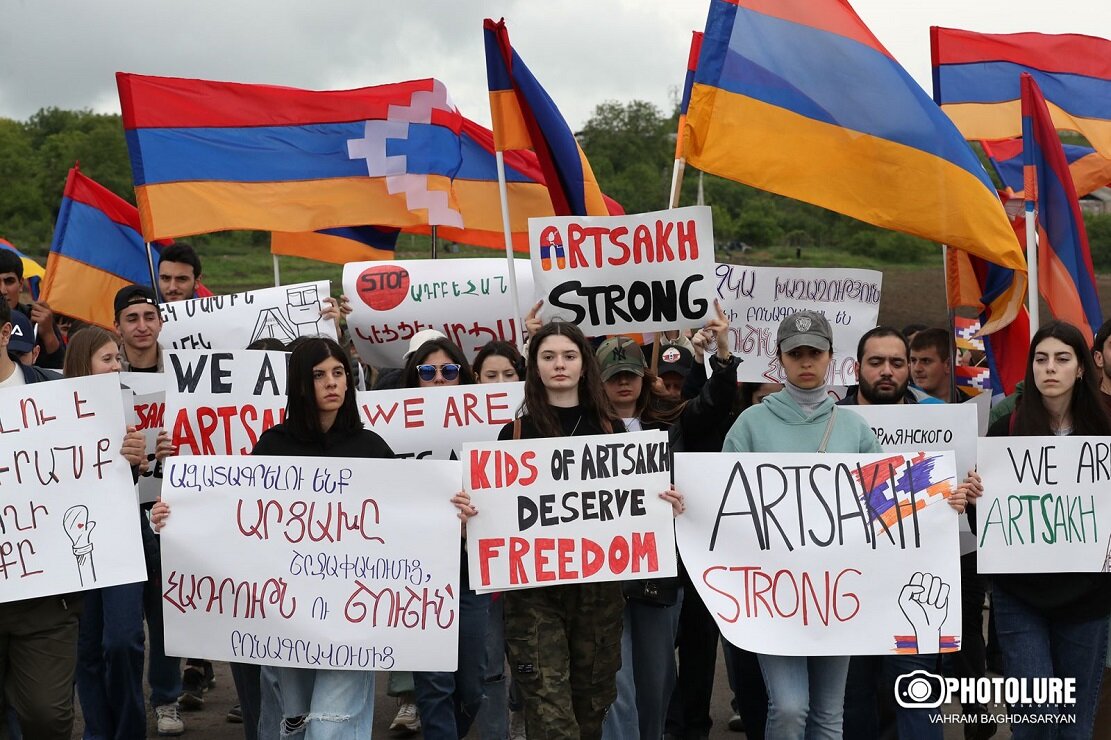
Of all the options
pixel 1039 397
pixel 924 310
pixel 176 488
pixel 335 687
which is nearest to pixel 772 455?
pixel 1039 397

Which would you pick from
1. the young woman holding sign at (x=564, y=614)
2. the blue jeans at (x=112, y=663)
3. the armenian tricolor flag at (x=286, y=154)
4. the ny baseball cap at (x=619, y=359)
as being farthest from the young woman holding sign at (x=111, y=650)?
the armenian tricolor flag at (x=286, y=154)

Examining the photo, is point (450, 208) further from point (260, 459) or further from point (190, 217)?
point (260, 459)

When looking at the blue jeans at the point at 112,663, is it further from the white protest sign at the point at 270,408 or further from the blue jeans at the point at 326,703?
the blue jeans at the point at 326,703

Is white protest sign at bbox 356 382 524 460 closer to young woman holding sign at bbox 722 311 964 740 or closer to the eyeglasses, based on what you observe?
the eyeglasses

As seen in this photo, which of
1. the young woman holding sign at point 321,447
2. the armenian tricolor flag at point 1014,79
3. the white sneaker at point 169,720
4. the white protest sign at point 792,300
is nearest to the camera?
the young woman holding sign at point 321,447

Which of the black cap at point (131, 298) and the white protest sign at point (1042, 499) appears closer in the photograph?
the white protest sign at point (1042, 499)

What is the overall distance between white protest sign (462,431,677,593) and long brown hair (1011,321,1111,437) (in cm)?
158

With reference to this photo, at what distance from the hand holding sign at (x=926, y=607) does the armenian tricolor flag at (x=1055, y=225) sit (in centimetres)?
243

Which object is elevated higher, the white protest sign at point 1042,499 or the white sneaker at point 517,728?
the white protest sign at point 1042,499

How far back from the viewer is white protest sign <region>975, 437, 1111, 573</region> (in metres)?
5.41

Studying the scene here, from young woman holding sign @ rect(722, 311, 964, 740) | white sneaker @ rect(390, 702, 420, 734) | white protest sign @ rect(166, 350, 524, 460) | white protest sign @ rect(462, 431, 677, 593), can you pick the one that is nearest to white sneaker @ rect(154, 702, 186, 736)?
white sneaker @ rect(390, 702, 420, 734)

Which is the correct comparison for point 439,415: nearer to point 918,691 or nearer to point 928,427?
point 928,427

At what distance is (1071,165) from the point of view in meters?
9.41

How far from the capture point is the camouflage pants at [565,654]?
493cm
